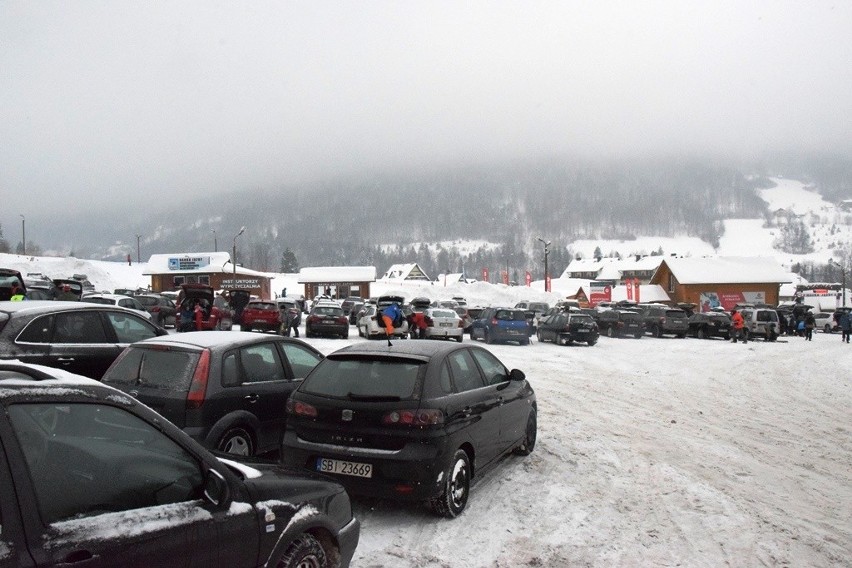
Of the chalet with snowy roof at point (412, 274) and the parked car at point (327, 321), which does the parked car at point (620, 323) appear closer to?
the parked car at point (327, 321)

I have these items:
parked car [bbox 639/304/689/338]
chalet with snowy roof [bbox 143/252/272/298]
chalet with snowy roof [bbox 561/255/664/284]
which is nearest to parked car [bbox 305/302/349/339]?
parked car [bbox 639/304/689/338]

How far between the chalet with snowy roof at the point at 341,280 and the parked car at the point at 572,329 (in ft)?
203

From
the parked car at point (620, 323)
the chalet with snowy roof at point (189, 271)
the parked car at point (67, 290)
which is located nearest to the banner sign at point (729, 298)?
the parked car at point (620, 323)

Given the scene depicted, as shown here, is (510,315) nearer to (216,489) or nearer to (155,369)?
(155,369)

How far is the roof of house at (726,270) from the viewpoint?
223 ft

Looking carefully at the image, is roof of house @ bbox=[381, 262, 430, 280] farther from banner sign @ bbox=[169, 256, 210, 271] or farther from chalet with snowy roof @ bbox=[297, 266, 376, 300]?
banner sign @ bbox=[169, 256, 210, 271]

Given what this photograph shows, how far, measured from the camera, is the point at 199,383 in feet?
21.6

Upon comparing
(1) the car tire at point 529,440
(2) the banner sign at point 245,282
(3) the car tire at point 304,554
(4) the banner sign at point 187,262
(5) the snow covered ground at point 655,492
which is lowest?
(5) the snow covered ground at point 655,492

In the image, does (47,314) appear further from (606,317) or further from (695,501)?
(606,317)

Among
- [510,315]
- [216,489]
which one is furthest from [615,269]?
[216,489]

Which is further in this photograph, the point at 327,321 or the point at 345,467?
the point at 327,321

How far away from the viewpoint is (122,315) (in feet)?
31.8

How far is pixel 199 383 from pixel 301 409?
1217 millimetres

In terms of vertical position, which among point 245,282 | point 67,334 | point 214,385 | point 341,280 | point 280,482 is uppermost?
point 341,280
